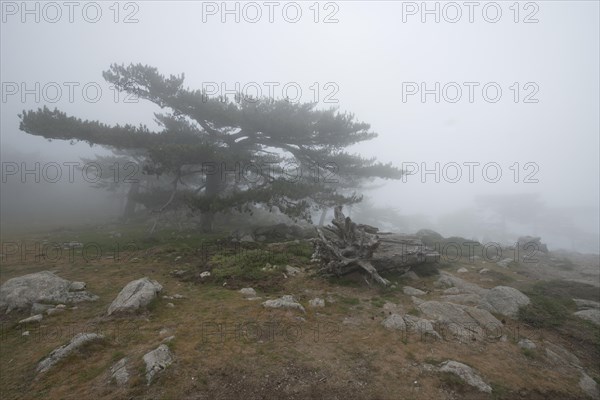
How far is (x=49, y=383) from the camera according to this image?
4480 millimetres

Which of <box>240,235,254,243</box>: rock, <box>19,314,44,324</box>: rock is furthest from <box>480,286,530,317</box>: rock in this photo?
<box>19,314,44,324</box>: rock

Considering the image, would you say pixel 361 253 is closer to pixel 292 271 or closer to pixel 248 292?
pixel 292 271

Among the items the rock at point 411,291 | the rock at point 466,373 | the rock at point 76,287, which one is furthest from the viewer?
the rock at point 411,291

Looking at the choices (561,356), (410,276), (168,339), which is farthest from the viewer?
(410,276)

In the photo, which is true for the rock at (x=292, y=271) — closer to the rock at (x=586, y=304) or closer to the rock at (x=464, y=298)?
the rock at (x=464, y=298)

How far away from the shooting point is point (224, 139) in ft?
68.5

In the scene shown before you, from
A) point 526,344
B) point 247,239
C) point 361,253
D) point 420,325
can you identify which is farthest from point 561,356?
point 247,239

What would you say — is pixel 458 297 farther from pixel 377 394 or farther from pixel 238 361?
pixel 238 361

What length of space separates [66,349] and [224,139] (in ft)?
56.8

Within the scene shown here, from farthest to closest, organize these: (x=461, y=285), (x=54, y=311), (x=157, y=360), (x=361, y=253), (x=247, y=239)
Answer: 1. (x=247, y=239)
2. (x=361, y=253)
3. (x=461, y=285)
4. (x=54, y=311)
5. (x=157, y=360)

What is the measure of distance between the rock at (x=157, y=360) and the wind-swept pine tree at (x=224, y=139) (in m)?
10.3

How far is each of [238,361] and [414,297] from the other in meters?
5.36

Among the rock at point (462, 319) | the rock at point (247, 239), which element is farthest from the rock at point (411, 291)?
the rock at point (247, 239)

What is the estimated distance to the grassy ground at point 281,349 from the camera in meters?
4.29
